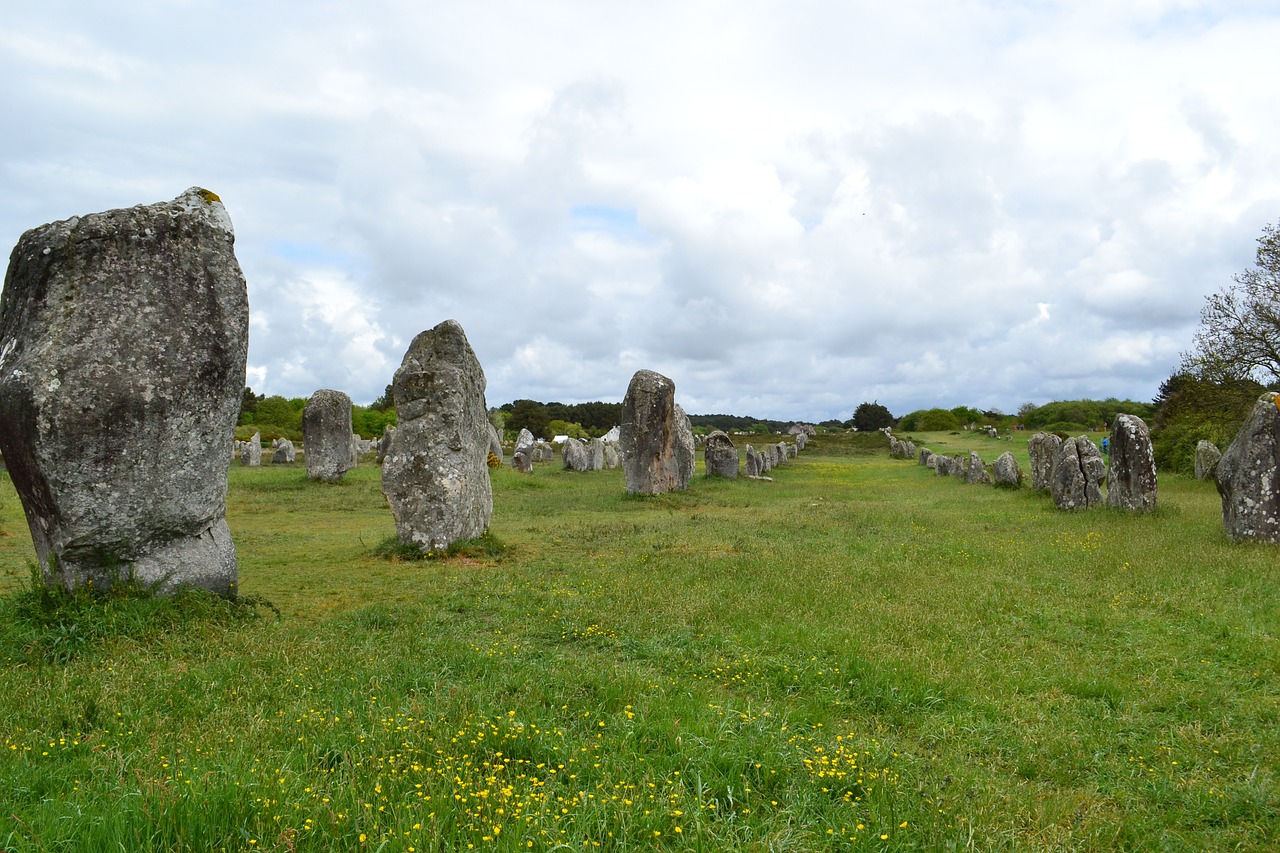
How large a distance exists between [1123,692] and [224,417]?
8.95m

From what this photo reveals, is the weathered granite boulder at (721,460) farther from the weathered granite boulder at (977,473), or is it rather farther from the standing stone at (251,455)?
the standing stone at (251,455)

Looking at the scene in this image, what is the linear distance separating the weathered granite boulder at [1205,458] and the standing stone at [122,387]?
29279 mm

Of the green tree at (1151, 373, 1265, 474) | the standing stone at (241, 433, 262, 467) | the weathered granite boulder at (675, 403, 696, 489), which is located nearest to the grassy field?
the weathered granite boulder at (675, 403, 696, 489)

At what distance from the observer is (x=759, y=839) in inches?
159

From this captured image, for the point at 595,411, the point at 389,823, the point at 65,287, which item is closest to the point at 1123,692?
the point at 389,823

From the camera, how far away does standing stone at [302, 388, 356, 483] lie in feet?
88.3

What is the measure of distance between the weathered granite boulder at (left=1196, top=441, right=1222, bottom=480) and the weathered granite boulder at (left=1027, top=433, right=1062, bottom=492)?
671 cm

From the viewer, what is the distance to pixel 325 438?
88.3 feet

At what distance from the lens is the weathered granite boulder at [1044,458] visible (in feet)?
77.6

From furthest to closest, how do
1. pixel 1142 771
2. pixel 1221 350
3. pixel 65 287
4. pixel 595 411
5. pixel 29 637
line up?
1. pixel 595 411
2. pixel 1221 350
3. pixel 65 287
4. pixel 29 637
5. pixel 1142 771

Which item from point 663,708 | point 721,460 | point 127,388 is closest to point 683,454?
point 721,460

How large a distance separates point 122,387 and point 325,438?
65.1ft

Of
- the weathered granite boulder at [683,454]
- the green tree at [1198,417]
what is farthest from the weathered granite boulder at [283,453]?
the green tree at [1198,417]

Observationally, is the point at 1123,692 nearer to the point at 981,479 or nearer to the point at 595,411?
the point at 981,479
